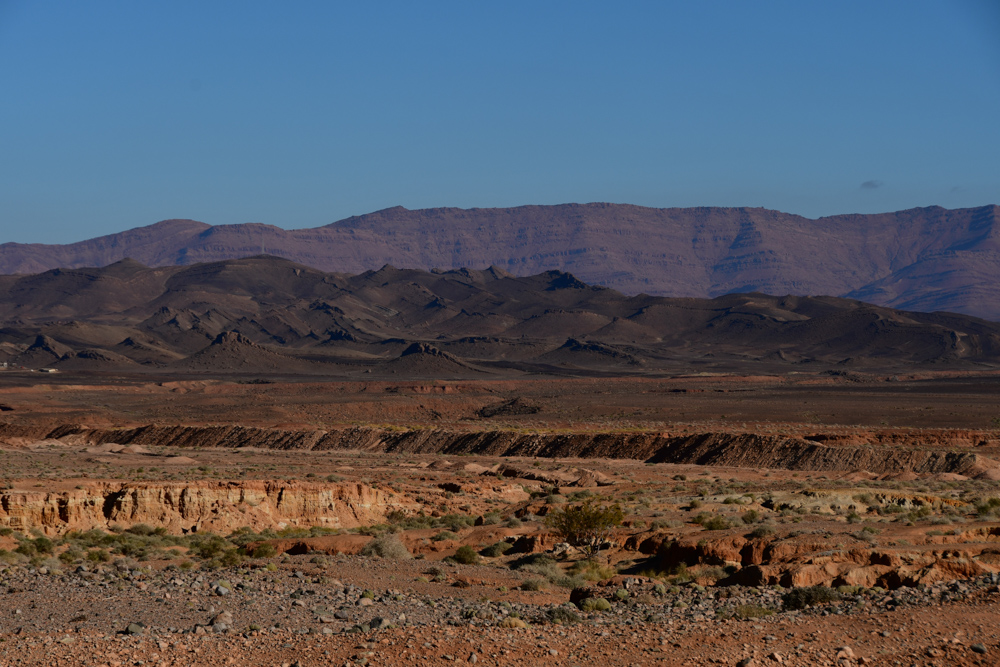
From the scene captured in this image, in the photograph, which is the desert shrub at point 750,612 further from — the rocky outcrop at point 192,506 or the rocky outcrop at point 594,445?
the rocky outcrop at point 594,445

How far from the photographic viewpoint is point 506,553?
27234mm

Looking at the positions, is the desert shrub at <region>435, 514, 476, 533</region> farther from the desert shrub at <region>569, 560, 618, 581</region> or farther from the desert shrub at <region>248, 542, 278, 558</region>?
the desert shrub at <region>569, 560, 618, 581</region>

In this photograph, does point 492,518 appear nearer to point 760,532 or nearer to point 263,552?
point 263,552

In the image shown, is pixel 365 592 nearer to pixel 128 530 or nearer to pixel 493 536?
pixel 493 536

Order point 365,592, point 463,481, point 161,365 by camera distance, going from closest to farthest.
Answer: point 365,592
point 463,481
point 161,365

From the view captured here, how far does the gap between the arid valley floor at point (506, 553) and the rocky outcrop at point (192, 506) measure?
62 mm

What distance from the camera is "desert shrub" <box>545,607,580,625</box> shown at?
16.2 metres

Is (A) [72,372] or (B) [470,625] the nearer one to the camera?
(B) [470,625]

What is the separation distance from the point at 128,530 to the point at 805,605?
19399mm

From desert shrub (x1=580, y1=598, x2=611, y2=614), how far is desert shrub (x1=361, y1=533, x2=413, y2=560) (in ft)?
27.0

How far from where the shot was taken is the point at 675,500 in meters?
36.0

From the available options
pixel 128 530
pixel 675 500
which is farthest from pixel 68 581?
pixel 675 500

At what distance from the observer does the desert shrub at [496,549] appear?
26.8 metres

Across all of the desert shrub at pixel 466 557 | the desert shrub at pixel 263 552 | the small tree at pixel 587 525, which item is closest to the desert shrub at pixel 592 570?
the small tree at pixel 587 525
